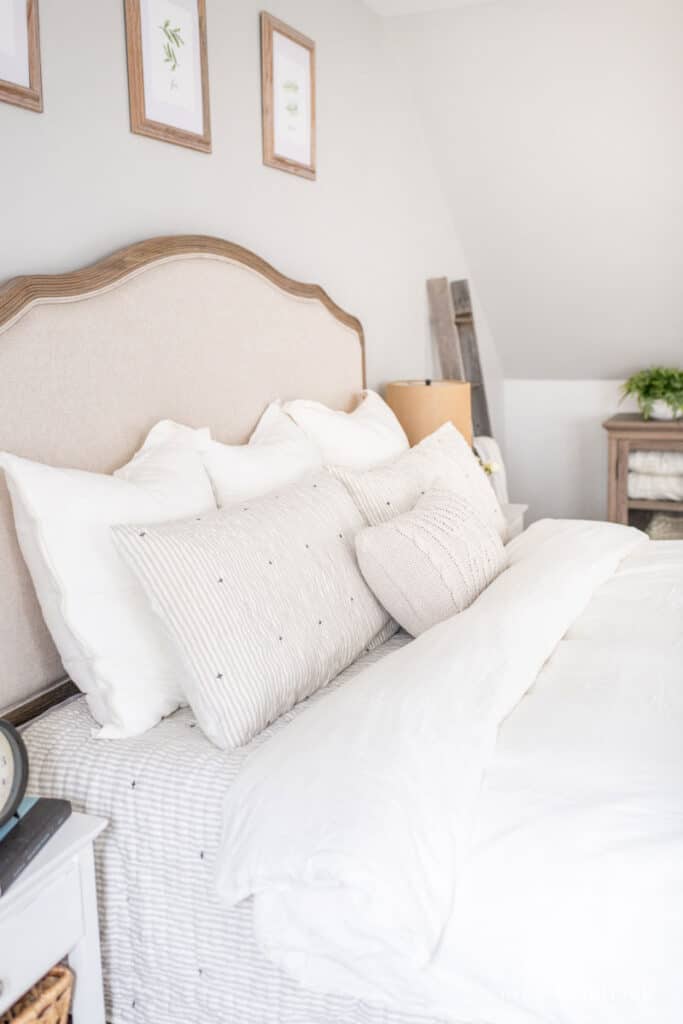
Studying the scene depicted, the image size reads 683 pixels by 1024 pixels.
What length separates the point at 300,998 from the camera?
1.29 m

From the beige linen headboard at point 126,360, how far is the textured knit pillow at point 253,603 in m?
0.28

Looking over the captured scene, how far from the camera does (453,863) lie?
114 cm

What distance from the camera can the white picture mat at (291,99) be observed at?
2439 millimetres

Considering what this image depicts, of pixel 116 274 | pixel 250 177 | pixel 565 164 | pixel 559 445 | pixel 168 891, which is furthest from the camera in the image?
pixel 559 445

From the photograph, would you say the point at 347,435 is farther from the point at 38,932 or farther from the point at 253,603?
the point at 38,932

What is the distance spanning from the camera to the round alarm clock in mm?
1190

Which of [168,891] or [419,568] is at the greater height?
[419,568]

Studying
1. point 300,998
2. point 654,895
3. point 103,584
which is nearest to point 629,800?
point 654,895

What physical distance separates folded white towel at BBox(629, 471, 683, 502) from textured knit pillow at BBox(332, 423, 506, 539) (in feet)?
5.10

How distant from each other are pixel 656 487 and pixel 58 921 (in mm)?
3201

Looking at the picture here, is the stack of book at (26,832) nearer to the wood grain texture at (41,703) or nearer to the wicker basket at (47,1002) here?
the wicker basket at (47,1002)

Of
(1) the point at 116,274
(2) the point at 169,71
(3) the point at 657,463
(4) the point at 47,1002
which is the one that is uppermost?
(2) the point at 169,71

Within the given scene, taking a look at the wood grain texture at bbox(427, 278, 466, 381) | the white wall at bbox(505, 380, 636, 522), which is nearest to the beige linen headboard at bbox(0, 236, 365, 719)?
the wood grain texture at bbox(427, 278, 466, 381)

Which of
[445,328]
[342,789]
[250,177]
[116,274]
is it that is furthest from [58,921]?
[445,328]
